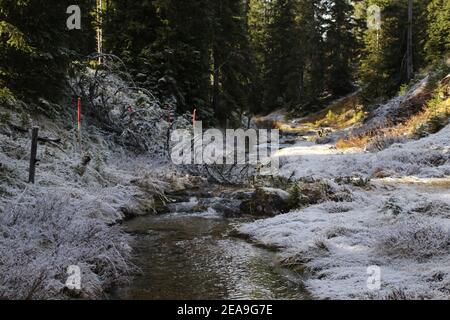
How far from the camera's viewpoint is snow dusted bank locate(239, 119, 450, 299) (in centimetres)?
569

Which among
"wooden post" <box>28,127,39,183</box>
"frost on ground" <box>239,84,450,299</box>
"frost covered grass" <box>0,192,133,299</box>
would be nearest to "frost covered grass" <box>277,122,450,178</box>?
"frost on ground" <box>239,84,450,299</box>

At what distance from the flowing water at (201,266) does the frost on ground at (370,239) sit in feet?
1.42

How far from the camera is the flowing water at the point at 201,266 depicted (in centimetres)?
600

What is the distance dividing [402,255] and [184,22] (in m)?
16.3

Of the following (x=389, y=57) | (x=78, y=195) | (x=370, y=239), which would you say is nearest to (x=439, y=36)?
(x=389, y=57)

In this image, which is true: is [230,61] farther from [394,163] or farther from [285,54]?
[285,54]

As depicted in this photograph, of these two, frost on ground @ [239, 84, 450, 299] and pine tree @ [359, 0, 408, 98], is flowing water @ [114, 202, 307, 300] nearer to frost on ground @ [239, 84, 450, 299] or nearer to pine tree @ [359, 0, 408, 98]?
frost on ground @ [239, 84, 450, 299]

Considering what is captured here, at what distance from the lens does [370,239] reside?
7.35 metres

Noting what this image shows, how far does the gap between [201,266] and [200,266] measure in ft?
0.05

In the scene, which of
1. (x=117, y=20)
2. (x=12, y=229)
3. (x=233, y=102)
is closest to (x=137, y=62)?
(x=117, y=20)

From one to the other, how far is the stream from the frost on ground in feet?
1.26

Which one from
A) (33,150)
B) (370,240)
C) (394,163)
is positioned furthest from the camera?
(394,163)
